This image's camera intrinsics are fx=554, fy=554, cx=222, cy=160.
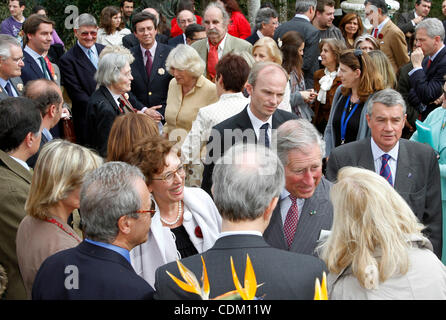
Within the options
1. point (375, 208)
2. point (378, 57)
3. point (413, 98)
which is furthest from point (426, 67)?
point (375, 208)

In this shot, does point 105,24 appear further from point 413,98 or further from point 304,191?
point 304,191

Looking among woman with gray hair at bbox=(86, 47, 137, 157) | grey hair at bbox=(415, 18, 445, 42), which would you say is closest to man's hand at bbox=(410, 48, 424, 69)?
grey hair at bbox=(415, 18, 445, 42)

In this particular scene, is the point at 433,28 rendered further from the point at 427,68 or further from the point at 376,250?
the point at 376,250

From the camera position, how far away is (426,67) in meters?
6.74

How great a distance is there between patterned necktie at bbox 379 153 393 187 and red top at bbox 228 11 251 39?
6.16 meters

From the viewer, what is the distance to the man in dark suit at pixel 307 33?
758 centimetres

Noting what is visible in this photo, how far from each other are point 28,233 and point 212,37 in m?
4.87

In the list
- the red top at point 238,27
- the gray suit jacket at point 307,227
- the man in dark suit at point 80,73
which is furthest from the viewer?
the red top at point 238,27

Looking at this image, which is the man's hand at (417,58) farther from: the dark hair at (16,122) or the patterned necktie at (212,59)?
the dark hair at (16,122)

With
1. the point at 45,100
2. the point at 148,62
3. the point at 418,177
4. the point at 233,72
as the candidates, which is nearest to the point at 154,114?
the point at 148,62

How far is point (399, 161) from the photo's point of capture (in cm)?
400

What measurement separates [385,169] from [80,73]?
4.51 metres

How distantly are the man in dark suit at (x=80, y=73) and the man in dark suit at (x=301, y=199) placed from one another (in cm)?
418

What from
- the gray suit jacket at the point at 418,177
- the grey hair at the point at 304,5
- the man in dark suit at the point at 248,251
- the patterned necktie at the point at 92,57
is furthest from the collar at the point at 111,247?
the grey hair at the point at 304,5
